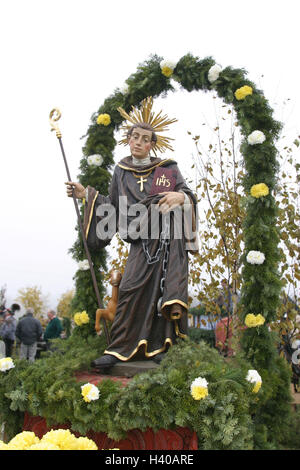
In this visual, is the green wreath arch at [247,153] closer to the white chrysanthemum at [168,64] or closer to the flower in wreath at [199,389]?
the white chrysanthemum at [168,64]

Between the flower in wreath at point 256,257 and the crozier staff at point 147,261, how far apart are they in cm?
61

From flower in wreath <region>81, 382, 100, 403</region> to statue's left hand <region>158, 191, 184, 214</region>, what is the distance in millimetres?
1947

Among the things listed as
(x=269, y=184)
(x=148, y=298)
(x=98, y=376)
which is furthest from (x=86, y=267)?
(x=269, y=184)

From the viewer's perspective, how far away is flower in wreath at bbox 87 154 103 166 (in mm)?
6270

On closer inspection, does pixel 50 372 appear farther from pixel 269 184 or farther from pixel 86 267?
pixel 269 184

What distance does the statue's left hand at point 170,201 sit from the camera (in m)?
4.93

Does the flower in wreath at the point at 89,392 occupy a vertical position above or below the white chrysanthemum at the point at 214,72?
below

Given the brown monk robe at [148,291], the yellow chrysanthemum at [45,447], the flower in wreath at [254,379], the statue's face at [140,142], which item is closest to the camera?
the yellow chrysanthemum at [45,447]

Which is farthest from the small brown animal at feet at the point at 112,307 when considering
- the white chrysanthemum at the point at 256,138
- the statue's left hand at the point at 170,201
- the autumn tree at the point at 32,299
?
the autumn tree at the point at 32,299

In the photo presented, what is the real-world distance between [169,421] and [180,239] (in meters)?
1.98

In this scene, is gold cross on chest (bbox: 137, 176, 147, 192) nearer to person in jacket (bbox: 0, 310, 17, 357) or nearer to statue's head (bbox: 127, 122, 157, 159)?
statue's head (bbox: 127, 122, 157, 159)

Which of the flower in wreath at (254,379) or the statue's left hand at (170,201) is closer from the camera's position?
the flower in wreath at (254,379)

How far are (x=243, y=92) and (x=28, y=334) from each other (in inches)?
286

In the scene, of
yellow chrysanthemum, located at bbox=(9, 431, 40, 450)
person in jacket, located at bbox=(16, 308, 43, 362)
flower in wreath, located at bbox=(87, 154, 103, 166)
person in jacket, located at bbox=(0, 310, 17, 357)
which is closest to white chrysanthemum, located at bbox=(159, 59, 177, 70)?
flower in wreath, located at bbox=(87, 154, 103, 166)
